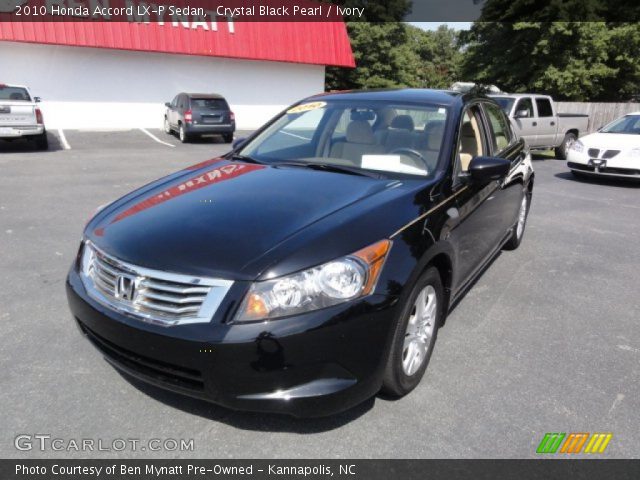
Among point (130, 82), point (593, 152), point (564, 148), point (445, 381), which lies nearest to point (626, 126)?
point (593, 152)

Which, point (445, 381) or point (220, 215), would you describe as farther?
point (445, 381)

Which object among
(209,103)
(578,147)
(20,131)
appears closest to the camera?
(578,147)

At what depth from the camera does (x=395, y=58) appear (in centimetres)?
3738

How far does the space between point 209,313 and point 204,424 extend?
74cm

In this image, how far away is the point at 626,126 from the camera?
445 inches

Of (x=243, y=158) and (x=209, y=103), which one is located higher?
(x=243, y=158)

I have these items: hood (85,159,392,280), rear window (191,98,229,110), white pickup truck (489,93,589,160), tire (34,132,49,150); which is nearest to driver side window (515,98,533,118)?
white pickup truck (489,93,589,160)

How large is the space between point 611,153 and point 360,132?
342 inches

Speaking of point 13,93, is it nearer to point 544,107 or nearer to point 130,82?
point 130,82

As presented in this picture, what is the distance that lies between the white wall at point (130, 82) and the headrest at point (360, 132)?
19.1 m

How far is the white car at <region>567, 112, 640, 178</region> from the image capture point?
33.2 ft

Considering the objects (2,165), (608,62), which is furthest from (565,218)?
(608,62)

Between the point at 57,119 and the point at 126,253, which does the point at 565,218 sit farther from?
the point at 57,119

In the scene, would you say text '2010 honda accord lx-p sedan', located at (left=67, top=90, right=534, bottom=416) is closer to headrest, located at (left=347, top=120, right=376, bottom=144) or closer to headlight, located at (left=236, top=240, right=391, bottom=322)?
headlight, located at (left=236, top=240, right=391, bottom=322)
